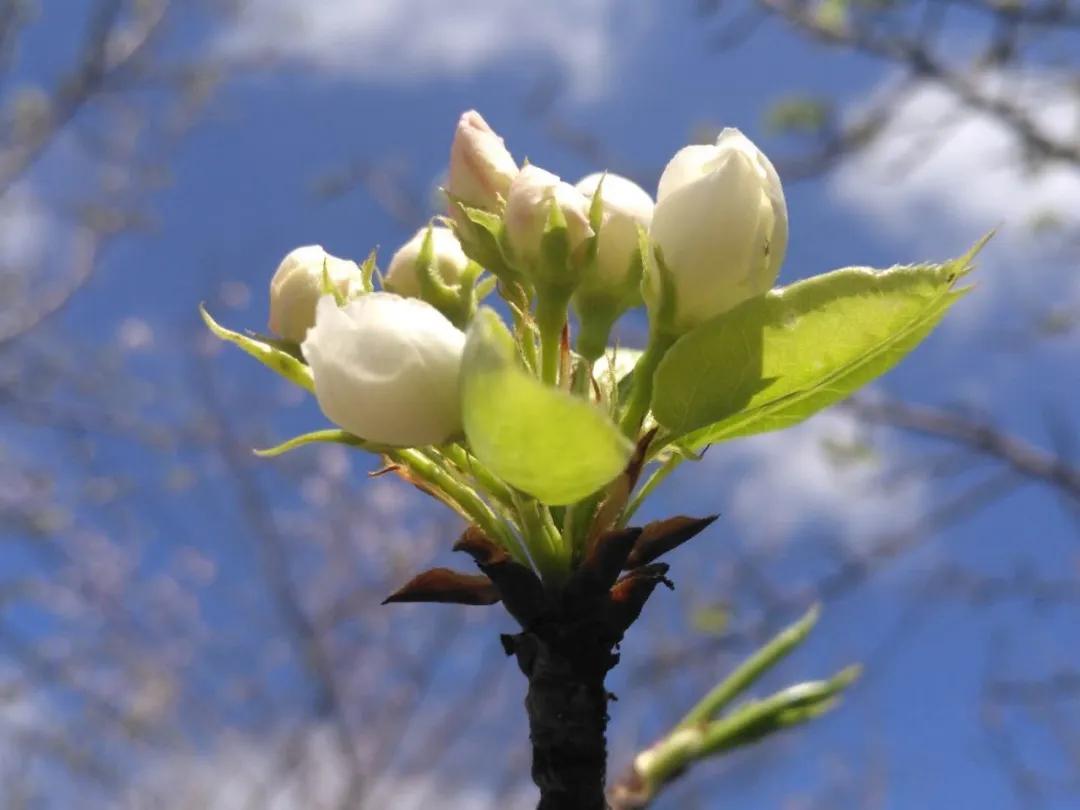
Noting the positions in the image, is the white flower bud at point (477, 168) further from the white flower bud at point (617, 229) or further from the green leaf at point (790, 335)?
the green leaf at point (790, 335)

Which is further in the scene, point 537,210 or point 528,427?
point 537,210

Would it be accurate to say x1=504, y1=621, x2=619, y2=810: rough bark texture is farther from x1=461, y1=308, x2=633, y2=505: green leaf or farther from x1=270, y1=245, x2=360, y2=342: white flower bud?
x1=270, y1=245, x2=360, y2=342: white flower bud

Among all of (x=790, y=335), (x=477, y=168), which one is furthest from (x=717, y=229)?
(x=477, y=168)

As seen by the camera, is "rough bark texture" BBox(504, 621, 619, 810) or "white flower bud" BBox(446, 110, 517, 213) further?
"white flower bud" BBox(446, 110, 517, 213)

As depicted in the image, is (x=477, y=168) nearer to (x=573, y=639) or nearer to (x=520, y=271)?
(x=520, y=271)

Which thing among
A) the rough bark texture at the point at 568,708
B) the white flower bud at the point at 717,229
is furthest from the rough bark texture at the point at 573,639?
the white flower bud at the point at 717,229

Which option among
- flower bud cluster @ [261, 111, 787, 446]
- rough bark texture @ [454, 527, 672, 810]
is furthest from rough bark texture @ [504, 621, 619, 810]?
flower bud cluster @ [261, 111, 787, 446]

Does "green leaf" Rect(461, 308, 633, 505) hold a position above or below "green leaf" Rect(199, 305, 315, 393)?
below
